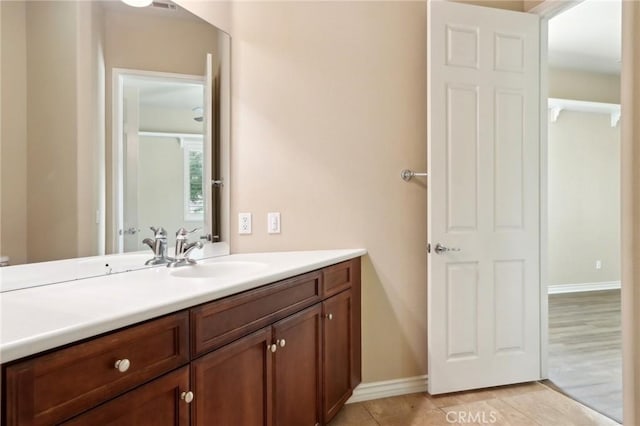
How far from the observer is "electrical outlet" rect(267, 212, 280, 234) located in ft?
7.04

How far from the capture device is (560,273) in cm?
487

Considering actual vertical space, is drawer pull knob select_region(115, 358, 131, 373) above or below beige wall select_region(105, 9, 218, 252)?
below

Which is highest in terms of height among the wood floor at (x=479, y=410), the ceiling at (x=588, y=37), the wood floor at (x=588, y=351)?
the ceiling at (x=588, y=37)

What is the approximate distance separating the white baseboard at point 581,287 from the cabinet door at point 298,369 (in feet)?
14.1

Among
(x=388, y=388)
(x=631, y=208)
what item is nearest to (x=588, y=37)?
(x=631, y=208)

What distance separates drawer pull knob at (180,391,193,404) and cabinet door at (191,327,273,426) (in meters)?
0.02

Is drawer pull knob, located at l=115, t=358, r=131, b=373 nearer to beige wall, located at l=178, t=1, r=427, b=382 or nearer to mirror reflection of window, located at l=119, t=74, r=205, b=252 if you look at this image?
mirror reflection of window, located at l=119, t=74, r=205, b=252

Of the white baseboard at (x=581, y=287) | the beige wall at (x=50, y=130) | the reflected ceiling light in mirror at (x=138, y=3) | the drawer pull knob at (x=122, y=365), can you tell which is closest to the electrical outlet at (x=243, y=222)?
the beige wall at (x=50, y=130)

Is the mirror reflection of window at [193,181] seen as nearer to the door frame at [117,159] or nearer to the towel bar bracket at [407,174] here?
the door frame at [117,159]

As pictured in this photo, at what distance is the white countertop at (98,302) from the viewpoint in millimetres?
739

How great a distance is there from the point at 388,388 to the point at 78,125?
2.12 meters

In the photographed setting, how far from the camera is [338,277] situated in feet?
6.43

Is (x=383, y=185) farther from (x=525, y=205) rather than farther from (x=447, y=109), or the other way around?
(x=525, y=205)

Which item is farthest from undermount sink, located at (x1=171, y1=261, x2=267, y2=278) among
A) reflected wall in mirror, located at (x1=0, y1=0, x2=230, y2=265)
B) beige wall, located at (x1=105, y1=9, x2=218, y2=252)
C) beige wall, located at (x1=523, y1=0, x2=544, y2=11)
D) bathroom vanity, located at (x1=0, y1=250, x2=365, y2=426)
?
beige wall, located at (x1=523, y1=0, x2=544, y2=11)
